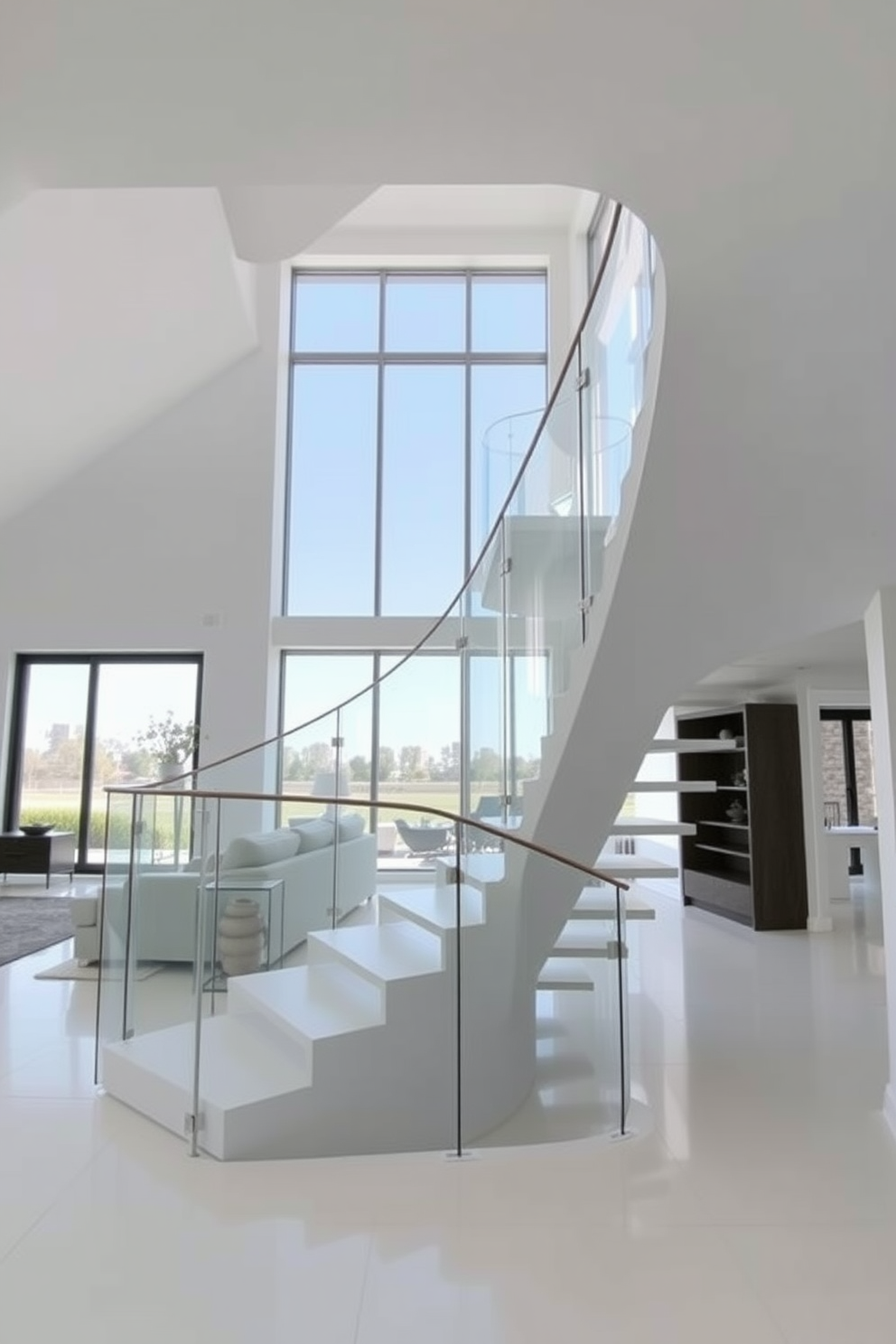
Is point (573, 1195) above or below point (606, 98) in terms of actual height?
below

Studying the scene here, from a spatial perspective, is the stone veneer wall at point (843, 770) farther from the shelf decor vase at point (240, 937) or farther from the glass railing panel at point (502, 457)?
the shelf decor vase at point (240, 937)

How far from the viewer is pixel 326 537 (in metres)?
10.1

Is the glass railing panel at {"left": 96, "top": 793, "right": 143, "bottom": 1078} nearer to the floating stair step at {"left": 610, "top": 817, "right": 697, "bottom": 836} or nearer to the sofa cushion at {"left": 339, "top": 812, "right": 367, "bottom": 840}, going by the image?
the sofa cushion at {"left": 339, "top": 812, "right": 367, "bottom": 840}

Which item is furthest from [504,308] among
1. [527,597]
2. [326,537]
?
[527,597]

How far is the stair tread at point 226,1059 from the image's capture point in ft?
9.54

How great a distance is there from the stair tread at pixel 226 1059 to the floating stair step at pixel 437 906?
2.44 feet

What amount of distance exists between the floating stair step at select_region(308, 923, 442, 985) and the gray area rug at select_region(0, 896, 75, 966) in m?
2.96

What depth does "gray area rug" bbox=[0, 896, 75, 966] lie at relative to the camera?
19.3 feet

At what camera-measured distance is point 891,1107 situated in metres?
3.23

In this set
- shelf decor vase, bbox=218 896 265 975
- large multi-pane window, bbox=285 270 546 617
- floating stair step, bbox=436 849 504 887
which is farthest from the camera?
large multi-pane window, bbox=285 270 546 617

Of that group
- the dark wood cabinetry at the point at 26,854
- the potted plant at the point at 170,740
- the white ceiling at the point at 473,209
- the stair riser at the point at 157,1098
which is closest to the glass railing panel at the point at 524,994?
the stair riser at the point at 157,1098

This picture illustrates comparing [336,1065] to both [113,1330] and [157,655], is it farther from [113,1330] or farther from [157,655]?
[157,655]

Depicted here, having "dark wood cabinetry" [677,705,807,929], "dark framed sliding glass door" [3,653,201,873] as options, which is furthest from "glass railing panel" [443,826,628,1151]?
"dark framed sliding glass door" [3,653,201,873]

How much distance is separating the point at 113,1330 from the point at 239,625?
7.93m
